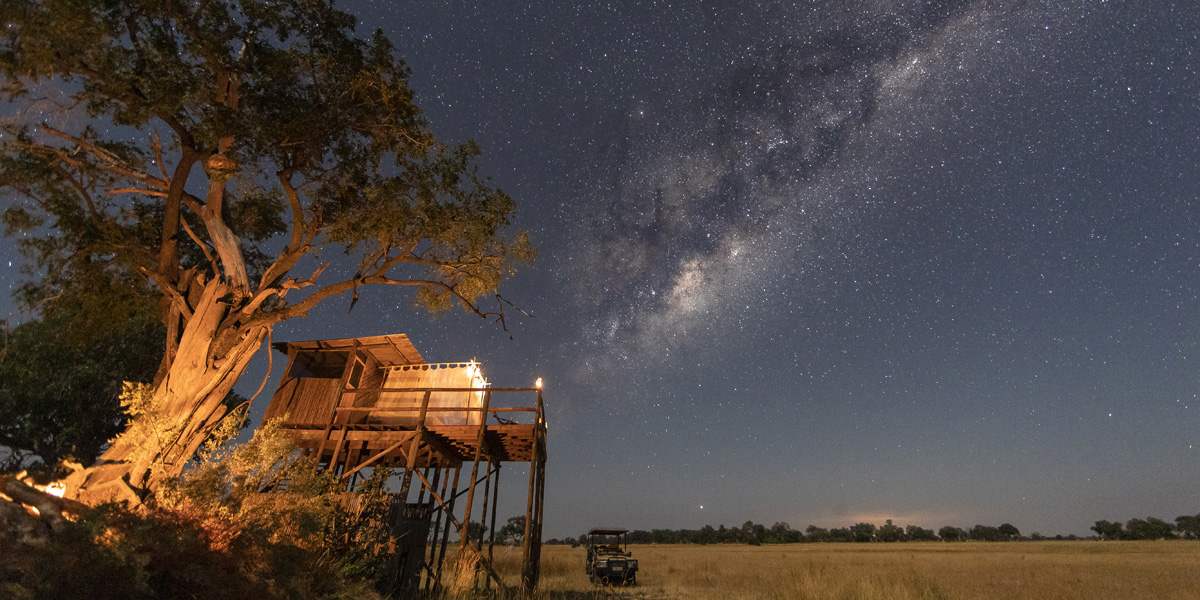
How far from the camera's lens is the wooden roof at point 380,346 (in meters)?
17.4

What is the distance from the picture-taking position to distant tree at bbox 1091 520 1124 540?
8592 cm

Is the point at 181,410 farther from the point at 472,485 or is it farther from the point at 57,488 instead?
the point at 472,485

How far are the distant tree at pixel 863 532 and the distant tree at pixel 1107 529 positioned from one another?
107 ft

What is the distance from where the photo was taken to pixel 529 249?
1587 centimetres

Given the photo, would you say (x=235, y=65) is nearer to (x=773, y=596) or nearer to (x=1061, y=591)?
(x=773, y=596)

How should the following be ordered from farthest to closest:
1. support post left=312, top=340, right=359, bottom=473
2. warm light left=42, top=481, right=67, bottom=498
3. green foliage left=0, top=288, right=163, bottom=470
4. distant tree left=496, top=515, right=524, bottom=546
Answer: distant tree left=496, top=515, right=524, bottom=546 → green foliage left=0, top=288, right=163, bottom=470 → support post left=312, top=340, right=359, bottom=473 → warm light left=42, top=481, right=67, bottom=498

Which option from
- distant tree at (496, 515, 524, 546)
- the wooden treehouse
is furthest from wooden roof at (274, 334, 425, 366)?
distant tree at (496, 515, 524, 546)

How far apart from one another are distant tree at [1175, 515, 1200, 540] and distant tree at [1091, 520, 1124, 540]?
7.45 meters

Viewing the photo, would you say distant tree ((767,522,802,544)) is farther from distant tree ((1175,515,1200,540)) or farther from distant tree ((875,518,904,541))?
distant tree ((1175,515,1200,540))

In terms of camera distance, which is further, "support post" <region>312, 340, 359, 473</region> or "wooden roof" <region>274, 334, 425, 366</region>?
"wooden roof" <region>274, 334, 425, 366</region>

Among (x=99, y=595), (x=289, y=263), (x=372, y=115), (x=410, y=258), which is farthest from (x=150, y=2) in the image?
(x=99, y=595)

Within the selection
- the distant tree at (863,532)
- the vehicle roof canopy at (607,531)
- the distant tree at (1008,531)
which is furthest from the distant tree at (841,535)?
the vehicle roof canopy at (607,531)

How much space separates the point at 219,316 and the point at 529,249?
300 inches

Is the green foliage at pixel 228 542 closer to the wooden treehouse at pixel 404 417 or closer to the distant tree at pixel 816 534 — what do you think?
the wooden treehouse at pixel 404 417
